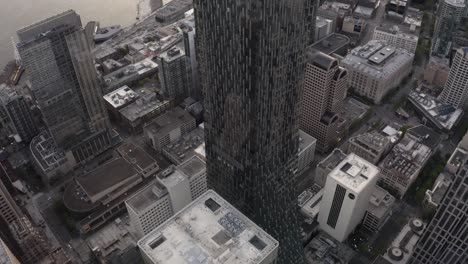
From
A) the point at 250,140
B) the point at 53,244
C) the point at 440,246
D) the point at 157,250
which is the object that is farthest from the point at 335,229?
the point at 53,244

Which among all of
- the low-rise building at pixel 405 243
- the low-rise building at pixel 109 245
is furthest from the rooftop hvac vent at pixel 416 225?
the low-rise building at pixel 109 245

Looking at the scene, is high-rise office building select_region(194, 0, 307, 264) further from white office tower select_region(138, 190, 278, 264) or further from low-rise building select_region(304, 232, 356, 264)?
white office tower select_region(138, 190, 278, 264)

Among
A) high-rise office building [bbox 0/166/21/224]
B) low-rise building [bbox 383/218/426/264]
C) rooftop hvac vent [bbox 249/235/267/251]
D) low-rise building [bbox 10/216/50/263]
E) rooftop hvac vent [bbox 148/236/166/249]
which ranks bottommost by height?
low-rise building [bbox 383/218/426/264]

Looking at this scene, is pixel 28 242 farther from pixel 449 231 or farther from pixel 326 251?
pixel 449 231

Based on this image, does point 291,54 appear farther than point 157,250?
Yes

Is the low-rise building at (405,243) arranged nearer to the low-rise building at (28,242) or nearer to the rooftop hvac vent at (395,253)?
the rooftop hvac vent at (395,253)

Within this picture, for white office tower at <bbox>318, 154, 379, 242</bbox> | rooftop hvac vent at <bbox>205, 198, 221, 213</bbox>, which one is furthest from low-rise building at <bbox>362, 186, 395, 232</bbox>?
rooftop hvac vent at <bbox>205, 198, 221, 213</bbox>

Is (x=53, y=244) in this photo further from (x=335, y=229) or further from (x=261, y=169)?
(x=335, y=229)
